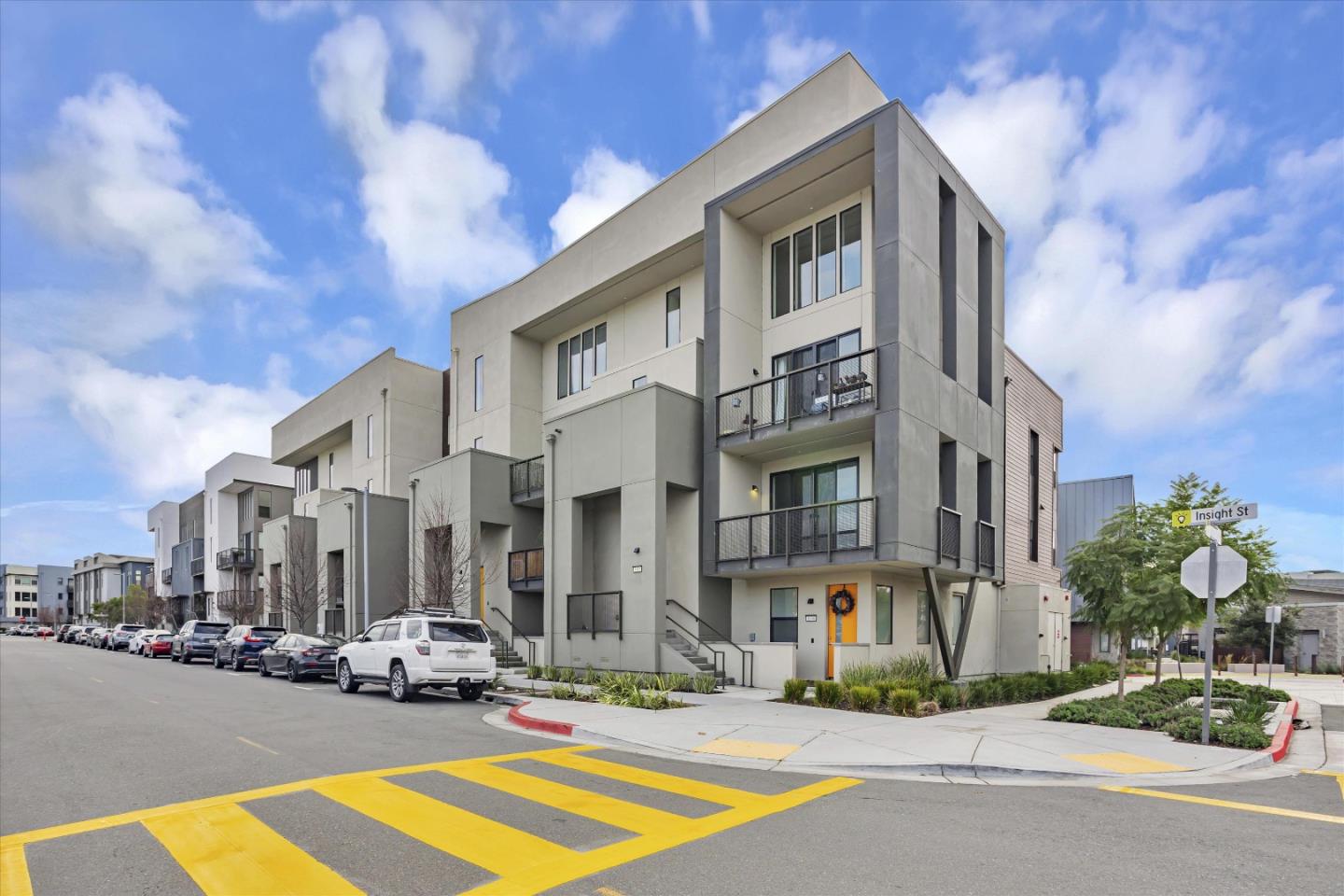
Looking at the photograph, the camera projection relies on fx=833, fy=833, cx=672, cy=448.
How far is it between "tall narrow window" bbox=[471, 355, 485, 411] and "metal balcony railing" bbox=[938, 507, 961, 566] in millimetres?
18830

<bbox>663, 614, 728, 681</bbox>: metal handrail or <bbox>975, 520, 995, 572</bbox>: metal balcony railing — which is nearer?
<bbox>663, 614, 728, 681</bbox>: metal handrail

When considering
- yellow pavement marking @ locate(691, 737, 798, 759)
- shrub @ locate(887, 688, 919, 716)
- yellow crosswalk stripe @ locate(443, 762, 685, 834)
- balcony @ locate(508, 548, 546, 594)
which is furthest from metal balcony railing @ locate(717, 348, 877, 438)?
yellow crosswalk stripe @ locate(443, 762, 685, 834)

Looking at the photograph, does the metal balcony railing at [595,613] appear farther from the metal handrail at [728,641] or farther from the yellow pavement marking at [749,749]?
the yellow pavement marking at [749,749]

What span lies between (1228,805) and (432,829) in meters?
7.62

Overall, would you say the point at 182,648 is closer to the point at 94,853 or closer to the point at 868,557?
the point at 868,557

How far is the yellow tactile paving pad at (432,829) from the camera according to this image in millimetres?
5898

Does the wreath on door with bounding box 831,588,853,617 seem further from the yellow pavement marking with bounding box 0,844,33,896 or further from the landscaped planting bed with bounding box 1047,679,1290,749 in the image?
the yellow pavement marking with bounding box 0,844,33,896

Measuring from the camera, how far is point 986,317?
2386 cm

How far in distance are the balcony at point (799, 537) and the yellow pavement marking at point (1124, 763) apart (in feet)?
24.7

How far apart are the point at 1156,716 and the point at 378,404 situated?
32.6 m

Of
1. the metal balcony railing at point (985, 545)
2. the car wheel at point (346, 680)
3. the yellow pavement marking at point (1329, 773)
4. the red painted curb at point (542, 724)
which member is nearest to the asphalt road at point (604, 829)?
the yellow pavement marking at point (1329, 773)

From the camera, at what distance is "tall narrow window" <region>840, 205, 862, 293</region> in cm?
2131

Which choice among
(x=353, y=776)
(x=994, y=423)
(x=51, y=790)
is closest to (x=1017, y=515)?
(x=994, y=423)

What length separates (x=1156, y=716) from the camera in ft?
46.1
